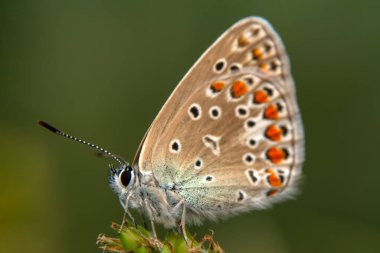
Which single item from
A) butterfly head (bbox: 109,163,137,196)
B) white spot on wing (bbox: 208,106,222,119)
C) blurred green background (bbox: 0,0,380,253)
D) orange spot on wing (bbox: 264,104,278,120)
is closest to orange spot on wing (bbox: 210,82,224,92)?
white spot on wing (bbox: 208,106,222,119)

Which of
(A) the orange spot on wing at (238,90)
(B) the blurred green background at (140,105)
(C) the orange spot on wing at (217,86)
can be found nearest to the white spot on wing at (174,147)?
(C) the orange spot on wing at (217,86)

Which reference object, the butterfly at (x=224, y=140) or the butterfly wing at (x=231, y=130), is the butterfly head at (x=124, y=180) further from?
the butterfly wing at (x=231, y=130)

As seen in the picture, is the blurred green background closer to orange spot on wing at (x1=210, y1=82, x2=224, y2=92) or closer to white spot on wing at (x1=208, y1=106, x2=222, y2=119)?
white spot on wing at (x1=208, y1=106, x2=222, y2=119)

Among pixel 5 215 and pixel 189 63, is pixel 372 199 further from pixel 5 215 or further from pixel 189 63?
pixel 5 215

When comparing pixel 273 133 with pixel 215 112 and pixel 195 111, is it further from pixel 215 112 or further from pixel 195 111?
pixel 195 111

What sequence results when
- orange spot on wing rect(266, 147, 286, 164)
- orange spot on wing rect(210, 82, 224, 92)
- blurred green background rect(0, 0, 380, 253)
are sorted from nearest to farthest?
orange spot on wing rect(266, 147, 286, 164) → orange spot on wing rect(210, 82, 224, 92) → blurred green background rect(0, 0, 380, 253)

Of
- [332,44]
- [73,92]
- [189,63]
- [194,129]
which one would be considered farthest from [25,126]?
[332,44]

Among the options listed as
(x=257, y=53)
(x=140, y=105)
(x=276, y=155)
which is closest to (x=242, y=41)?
(x=257, y=53)
